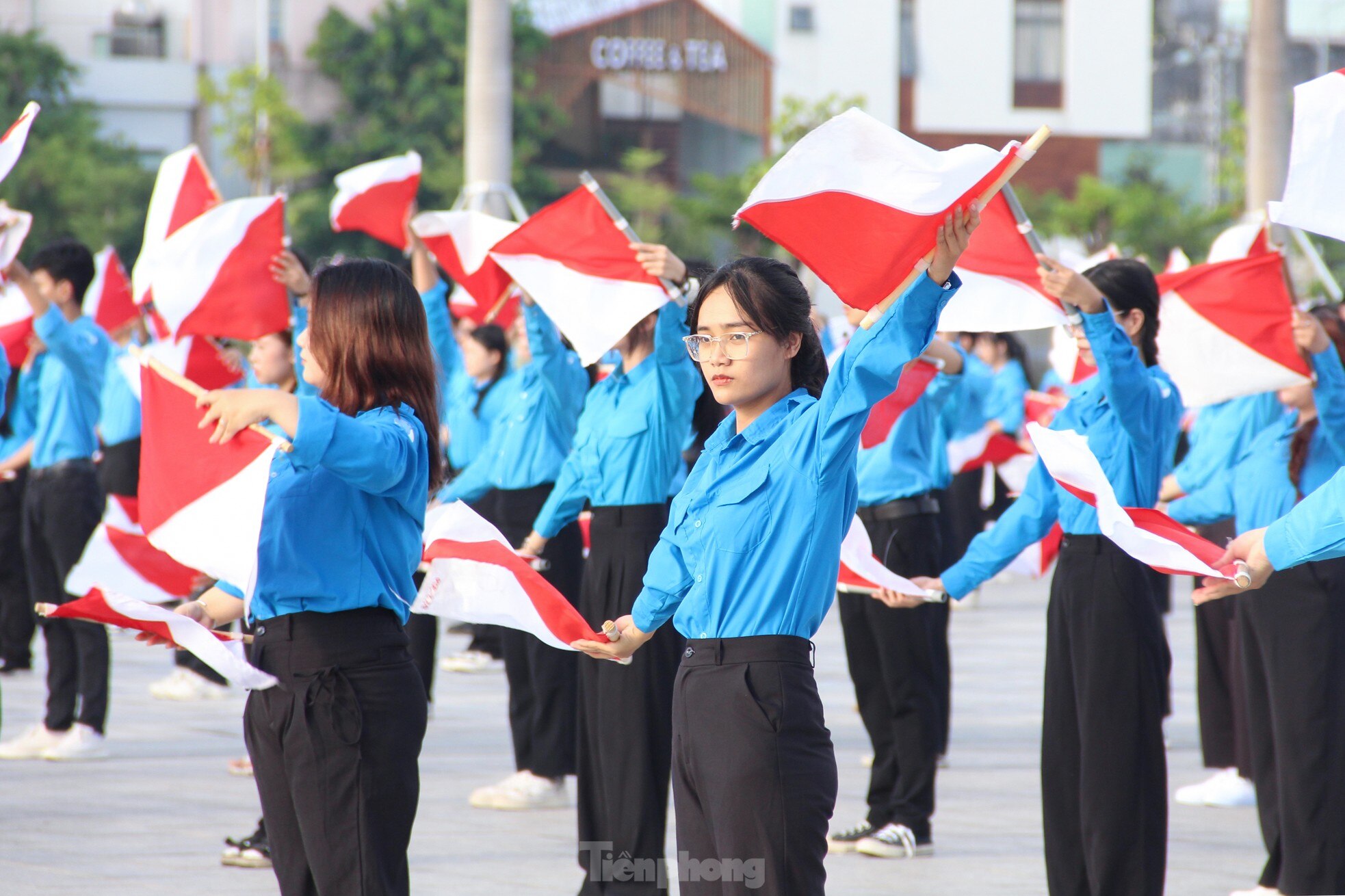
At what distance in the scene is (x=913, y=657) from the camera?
6.35 m

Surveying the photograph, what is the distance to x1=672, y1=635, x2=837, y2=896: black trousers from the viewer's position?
3.31 meters

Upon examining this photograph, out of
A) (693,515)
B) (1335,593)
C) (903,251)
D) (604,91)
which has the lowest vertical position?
(1335,593)

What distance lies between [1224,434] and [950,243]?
443cm

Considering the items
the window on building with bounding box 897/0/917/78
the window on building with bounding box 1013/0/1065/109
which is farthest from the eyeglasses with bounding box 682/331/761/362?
the window on building with bounding box 1013/0/1065/109

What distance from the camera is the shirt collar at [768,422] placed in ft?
11.4

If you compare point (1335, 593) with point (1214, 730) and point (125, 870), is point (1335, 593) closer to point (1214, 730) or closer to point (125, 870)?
point (1214, 730)

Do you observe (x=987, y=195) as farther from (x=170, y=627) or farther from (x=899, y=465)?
(x=899, y=465)

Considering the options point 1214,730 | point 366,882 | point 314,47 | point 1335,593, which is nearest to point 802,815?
point 366,882

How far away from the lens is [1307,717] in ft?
17.5

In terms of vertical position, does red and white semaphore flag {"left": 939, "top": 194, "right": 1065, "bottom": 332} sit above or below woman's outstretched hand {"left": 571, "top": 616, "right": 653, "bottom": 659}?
above

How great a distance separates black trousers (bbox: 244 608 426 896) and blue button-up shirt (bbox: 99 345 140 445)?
5982mm

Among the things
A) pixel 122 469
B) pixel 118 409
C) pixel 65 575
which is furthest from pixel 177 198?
pixel 122 469

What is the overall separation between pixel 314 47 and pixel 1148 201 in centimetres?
1791

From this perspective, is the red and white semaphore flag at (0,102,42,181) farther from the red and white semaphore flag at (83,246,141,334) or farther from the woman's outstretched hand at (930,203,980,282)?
the red and white semaphore flag at (83,246,141,334)
